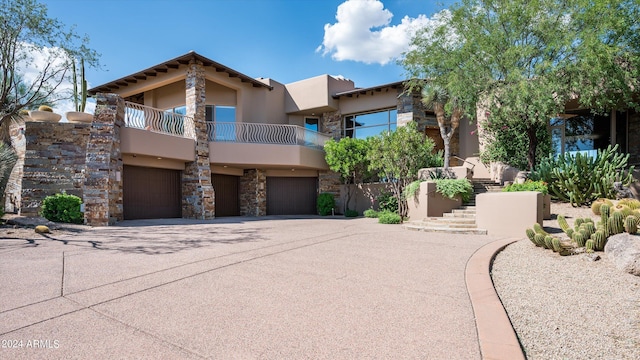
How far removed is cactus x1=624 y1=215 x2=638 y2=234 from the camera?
210 inches

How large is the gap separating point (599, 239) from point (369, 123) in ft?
46.0

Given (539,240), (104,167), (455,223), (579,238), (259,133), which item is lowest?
(455,223)

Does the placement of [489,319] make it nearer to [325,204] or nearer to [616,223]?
[616,223]

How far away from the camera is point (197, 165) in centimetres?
1464

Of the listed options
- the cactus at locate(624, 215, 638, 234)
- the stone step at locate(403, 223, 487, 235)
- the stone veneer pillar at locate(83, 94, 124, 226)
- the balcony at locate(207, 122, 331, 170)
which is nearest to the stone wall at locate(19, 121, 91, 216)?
the stone veneer pillar at locate(83, 94, 124, 226)

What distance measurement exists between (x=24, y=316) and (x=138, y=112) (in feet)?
37.9

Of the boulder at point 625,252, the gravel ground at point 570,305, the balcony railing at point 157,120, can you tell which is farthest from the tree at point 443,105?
the balcony railing at point 157,120

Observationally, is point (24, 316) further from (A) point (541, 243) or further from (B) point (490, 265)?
(A) point (541, 243)

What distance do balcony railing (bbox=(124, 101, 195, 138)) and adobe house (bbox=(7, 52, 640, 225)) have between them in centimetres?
4

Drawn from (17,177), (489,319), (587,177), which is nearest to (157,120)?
(17,177)

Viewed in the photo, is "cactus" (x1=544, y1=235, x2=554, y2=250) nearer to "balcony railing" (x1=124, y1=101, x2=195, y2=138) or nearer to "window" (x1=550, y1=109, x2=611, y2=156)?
"window" (x1=550, y1=109, x2=611, y2=156)

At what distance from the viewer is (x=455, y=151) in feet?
56.7

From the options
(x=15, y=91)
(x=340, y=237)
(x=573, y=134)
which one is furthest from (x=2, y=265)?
(x=573, y=134)

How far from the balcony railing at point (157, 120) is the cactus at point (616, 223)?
45.8 ft
